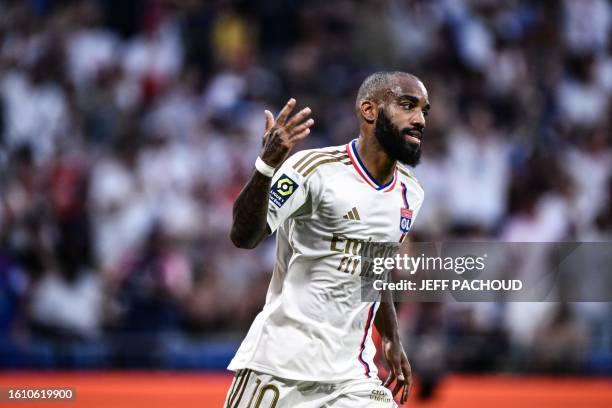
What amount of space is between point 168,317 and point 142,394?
128 centimetres

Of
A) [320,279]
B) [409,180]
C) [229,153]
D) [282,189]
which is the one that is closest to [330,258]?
[320,279]

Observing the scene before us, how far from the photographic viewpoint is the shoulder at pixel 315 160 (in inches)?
186

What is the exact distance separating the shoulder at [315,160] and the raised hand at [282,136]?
378 mm

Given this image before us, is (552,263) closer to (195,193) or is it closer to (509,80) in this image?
(195,193)

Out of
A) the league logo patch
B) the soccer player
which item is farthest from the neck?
the league logo patch

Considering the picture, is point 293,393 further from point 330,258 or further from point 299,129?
point 299,129

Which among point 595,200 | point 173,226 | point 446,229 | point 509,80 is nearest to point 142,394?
point 173,226

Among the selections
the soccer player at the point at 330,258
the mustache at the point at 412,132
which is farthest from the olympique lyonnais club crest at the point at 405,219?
the mustache at the point at 412,132

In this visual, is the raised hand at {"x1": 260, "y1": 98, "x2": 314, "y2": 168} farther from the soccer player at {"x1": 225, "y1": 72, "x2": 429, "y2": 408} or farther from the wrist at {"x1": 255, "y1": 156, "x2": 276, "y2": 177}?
the soccer player at {"x1": 225, "y1": 72, "x2": 429, "y2": 408}

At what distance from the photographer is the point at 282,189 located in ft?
15.1

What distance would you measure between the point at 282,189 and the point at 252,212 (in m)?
0.26

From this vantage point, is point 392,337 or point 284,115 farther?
point 392,337
